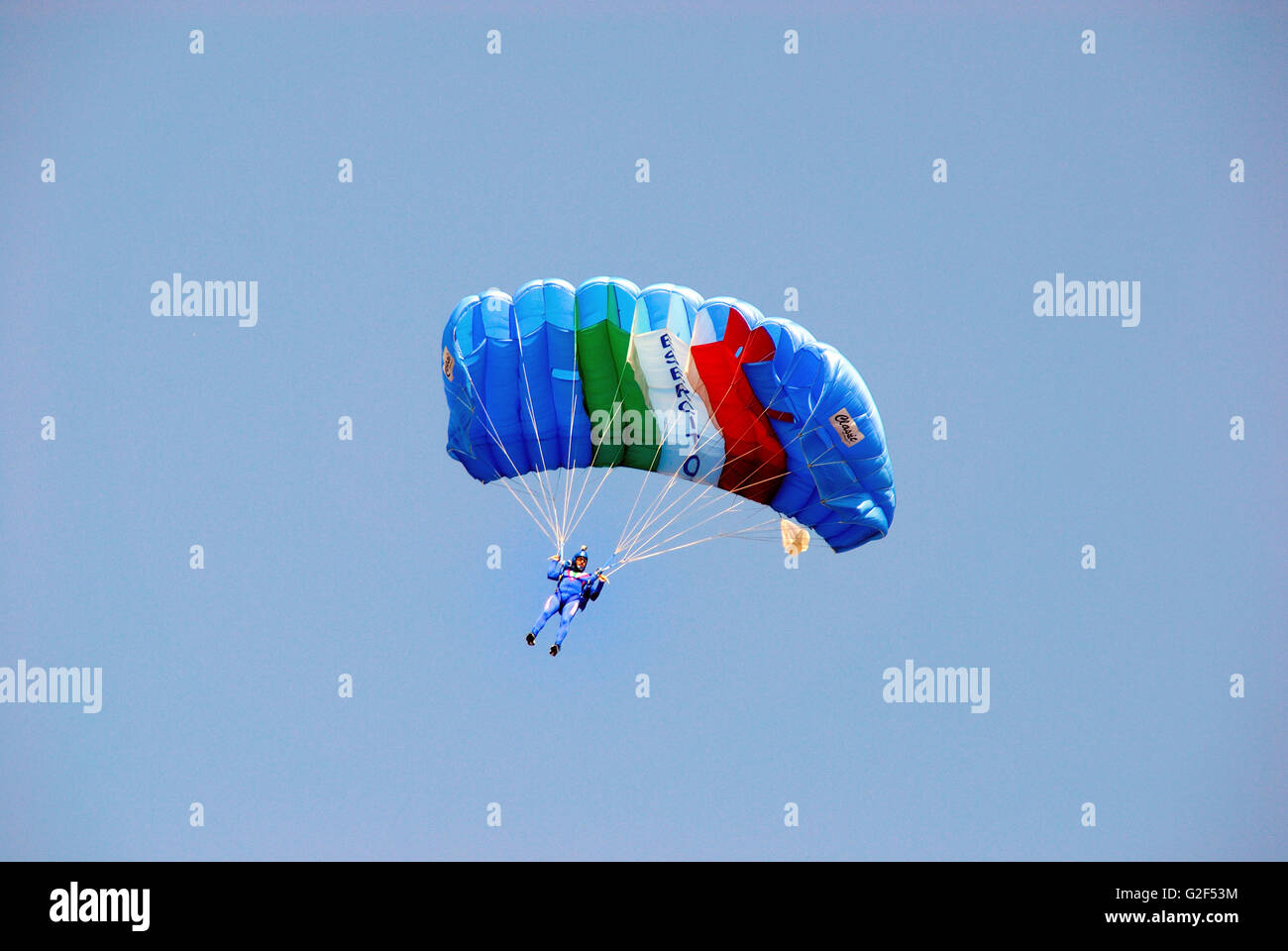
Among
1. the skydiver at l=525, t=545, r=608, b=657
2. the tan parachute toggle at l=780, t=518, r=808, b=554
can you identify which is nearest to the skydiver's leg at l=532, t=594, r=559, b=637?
the skydiver at l=525, t=545, r=608, b=657

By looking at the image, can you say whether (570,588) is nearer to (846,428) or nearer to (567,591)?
(567,591)

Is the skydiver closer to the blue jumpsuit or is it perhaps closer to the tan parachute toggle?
the blue jumpsuit

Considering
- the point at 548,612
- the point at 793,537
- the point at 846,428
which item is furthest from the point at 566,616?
the point at 846,428

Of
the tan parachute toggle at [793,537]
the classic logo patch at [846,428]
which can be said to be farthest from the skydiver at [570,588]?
the classic logo patch at [846,428]

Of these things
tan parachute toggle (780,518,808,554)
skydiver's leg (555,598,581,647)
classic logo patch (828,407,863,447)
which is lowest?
skydiver's leg (555,598,581,647)

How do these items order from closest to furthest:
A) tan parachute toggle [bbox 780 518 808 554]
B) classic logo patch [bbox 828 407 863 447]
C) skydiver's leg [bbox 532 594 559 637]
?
skydiver's leg [bbox 532 594 559 637], classic logo patch [bbox 828 407 863 447], tan parachute toggle [bbox 780 518 808 554]
